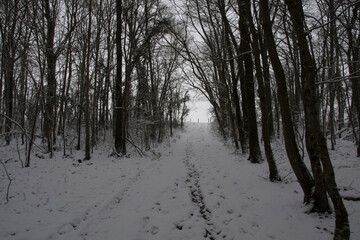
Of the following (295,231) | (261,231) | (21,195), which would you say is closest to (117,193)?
(21,195)

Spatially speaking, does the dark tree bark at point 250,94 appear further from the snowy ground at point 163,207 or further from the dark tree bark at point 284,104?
the dark tree bark at point 284,104

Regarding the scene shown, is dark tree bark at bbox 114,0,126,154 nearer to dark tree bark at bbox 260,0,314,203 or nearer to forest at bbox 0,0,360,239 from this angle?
forest at bbox 0,0,360,239

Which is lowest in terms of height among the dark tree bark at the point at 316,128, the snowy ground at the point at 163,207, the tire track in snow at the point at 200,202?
the tire track in snow at the point at 200,202

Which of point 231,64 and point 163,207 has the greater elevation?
point 231,64

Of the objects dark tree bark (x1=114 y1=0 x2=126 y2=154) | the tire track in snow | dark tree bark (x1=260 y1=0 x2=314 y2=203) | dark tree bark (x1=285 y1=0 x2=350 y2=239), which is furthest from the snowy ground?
dark tree bark (x1=114 y1=0 x2=126 y2=154)

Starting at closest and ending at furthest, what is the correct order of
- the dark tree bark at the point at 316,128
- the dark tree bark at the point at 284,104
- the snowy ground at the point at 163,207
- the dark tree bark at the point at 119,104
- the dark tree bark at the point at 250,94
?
1. the dark tree bark at the point at 316,128
2. the snowy ground at the point at 163,207
3. the dark tree bark at the point at 284,104
4. the dark tree bark at the point at 250,94
5. the dark tree bark at the point at 119,104

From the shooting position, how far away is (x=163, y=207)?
159 inches

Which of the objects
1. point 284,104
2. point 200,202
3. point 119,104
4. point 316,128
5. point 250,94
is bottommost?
point 200,202

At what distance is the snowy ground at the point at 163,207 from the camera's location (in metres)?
3.05

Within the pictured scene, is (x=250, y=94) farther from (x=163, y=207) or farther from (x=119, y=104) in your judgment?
(x=119, y=104)

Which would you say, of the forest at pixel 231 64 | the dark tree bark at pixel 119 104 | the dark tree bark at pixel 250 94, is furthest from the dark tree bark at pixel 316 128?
the dark tree bark at pixel 119 104

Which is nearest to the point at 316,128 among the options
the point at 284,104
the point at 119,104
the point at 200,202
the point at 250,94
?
the point at 284,104

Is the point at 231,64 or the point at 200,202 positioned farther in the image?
the point at 231,64

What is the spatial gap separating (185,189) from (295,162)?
9.34 ft
